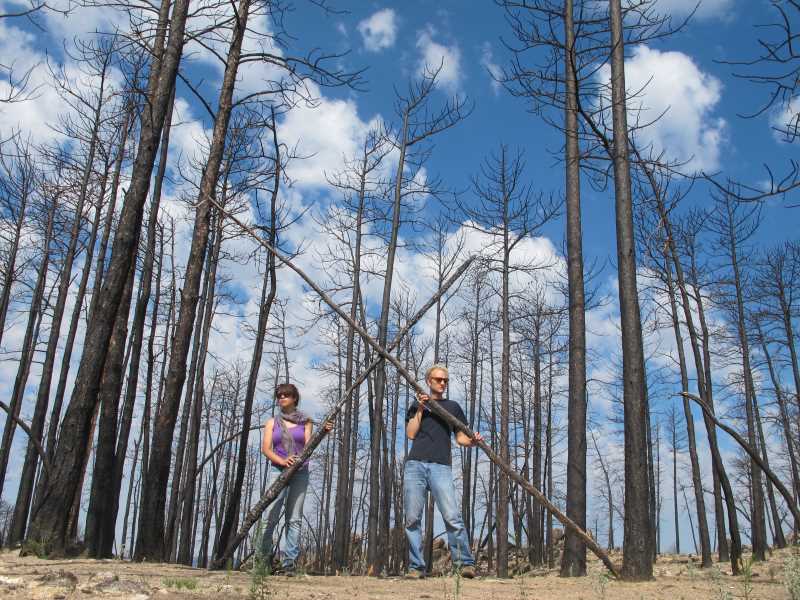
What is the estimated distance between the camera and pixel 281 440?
5711 millimetres

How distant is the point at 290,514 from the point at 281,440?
64 centimetres

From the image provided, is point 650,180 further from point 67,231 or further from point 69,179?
point 67,231

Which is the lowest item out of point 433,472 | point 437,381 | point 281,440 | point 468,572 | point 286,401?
point 468,572

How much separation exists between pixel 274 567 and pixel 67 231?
13.6 m

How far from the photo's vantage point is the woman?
Answer: 5.52 m

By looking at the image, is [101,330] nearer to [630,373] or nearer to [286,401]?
[286,401]

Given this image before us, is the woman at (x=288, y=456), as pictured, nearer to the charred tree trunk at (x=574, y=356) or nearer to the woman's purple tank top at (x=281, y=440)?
the woman's purple tank top at (x=281, y=440)

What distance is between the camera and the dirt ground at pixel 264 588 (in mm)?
3217

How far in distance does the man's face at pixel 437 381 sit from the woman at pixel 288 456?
1.02 m

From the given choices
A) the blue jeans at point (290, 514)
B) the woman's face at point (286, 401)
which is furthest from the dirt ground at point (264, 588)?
the woman's face at point (286, 401)

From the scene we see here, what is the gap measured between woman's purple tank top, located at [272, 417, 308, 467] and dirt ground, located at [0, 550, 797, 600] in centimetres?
122

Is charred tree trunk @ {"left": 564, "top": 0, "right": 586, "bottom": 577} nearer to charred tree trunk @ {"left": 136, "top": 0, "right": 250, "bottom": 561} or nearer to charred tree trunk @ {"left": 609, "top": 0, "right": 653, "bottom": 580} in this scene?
charred tree trunk @ {"left": 609, "top": 0, "right": 653, "bottom": 580}

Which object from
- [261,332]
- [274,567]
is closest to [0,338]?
[261,332]

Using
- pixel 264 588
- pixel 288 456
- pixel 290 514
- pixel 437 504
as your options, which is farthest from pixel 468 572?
pixel 264 588
